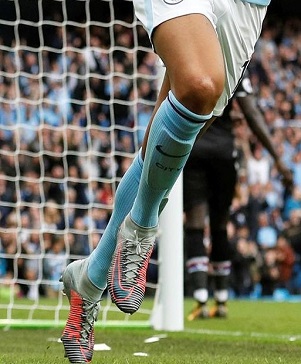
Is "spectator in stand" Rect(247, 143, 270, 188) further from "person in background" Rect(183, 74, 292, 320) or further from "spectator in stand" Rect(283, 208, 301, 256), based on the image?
"person in background" Rect(183, 74, 292, 320)

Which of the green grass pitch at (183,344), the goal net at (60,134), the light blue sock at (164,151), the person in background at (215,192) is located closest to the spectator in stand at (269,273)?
the goal net at (60,134)

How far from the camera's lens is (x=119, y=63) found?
25.6 ft

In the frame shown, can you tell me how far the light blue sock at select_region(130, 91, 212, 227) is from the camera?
7.77ft

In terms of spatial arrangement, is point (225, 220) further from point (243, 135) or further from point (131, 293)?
point (243, 135)

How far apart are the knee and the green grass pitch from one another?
98 cm

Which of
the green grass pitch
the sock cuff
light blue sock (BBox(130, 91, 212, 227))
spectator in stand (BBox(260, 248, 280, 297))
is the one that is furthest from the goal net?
the sock cuff

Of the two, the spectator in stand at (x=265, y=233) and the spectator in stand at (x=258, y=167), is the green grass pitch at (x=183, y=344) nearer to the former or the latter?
the spectator in stand at (x=265, y=233)

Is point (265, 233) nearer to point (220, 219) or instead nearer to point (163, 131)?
point (220, 219)

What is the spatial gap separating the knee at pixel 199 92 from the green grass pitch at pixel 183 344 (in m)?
0.98

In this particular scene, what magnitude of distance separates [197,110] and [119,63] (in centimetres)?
552

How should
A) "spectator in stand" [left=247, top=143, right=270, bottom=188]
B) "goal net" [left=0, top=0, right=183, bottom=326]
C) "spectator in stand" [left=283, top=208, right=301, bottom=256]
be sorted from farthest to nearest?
"spectator in stand" [left=247, top=143, right=270, bottom=188] → "spectator in stand" [left=283, top=208, right=301, bottom=256] → "goal net" [left=0, top=0, right=183, bottom=326]

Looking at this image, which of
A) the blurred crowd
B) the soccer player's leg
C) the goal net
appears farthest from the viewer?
the goal net

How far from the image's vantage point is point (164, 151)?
242 centimetres

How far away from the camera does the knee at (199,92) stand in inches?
90.5
